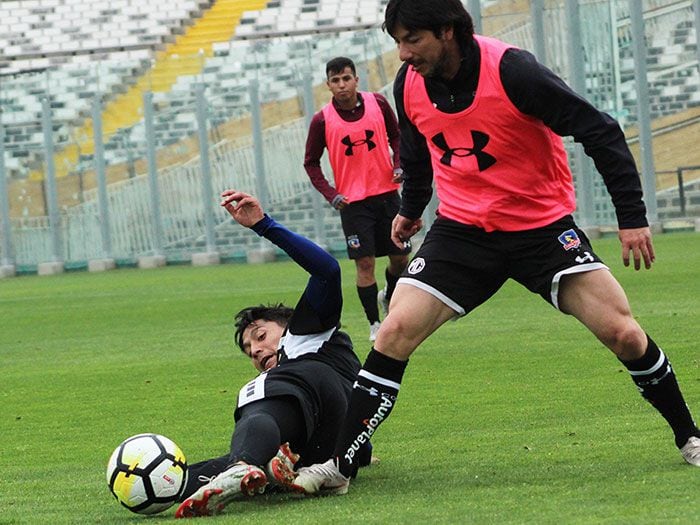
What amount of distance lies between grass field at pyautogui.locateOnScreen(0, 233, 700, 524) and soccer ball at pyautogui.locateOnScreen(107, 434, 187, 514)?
62 mm

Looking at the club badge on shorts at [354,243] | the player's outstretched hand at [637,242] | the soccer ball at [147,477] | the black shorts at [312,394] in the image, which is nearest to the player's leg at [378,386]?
the black shorts at [312,394]

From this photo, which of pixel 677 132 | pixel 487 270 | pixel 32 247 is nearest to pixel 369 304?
pixel 487 270

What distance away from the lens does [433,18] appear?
5.07m

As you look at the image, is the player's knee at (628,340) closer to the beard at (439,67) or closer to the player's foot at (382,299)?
the beard at (439,67)

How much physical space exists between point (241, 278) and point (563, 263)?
1684 cm

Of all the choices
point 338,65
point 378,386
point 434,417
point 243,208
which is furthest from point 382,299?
point 378,386

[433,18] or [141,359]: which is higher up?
[433,18]

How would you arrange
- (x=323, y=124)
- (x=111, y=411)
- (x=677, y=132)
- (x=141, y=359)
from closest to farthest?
(x=111, y=411) < (x=141, y=359) < (x=323, y=124) < (x=677, y=132)

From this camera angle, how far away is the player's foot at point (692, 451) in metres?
5.23

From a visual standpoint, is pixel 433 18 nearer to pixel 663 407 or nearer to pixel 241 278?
pixel 663 407

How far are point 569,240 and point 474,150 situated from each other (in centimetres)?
47

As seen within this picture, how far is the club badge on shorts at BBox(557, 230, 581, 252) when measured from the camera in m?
5.24

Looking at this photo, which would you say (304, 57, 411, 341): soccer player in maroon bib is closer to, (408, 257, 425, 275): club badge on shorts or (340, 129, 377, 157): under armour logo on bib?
(340, 129, 377, 157): under armour logo on bib

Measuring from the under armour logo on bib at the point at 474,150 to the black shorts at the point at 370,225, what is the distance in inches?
238
